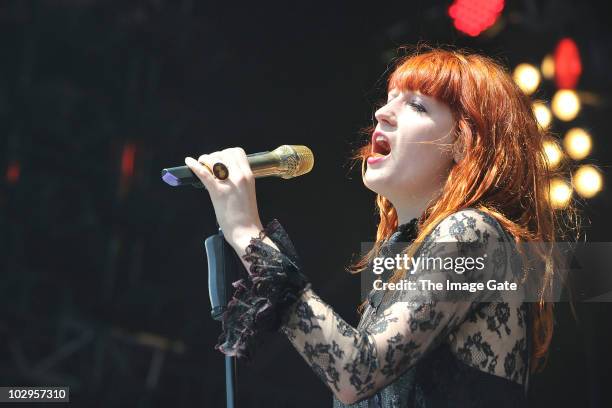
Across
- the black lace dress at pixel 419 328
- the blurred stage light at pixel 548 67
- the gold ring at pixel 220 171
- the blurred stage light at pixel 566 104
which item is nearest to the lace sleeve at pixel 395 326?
the black lace dress at pixel 419 328

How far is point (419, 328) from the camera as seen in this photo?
1.37m

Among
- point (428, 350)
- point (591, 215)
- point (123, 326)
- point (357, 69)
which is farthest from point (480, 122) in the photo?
point (123, 326)

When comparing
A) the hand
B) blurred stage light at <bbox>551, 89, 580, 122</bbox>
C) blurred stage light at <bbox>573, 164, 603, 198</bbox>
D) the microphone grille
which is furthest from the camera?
blurred stage light at <bbox>551, 89, 580, 122</bbox>

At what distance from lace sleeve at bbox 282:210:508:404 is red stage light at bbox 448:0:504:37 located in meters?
2.46

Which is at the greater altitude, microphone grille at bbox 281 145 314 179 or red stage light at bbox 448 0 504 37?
red stage light at bbox 448 0 504 37

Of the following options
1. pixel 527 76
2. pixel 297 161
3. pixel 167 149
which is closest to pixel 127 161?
pixel 167 149

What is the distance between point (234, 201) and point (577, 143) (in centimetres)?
263

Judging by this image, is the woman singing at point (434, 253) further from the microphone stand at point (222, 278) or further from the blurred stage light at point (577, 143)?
the blurred stage light at point (577, 143)

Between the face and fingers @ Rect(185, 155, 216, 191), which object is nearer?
fingers @ Rect(185, 155, 216, 191)

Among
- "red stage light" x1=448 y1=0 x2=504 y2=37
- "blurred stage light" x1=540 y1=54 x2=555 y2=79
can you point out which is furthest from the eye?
"blurred stage light" x1=540 y1=54 x2=555 y2=79

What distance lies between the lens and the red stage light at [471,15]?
3.73m

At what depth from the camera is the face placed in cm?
165

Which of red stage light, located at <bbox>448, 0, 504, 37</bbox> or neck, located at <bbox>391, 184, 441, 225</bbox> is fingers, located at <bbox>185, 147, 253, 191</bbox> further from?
red stage light, located at <bbox>448, 0, 504, 37</bbox>

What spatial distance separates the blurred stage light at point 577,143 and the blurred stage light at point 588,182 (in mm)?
66
